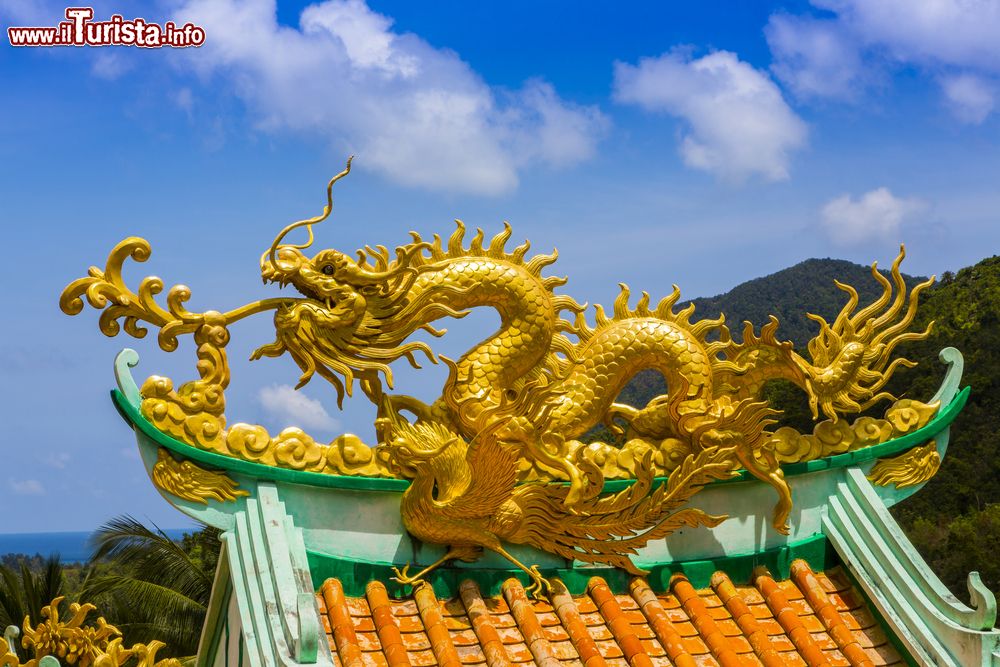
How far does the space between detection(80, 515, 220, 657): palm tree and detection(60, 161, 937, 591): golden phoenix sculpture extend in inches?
331

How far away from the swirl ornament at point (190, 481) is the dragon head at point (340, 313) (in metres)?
0.60

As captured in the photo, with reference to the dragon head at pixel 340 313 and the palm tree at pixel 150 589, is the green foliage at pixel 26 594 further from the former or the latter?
the dragon head at pixel 340 313

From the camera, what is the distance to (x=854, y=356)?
7027 mm

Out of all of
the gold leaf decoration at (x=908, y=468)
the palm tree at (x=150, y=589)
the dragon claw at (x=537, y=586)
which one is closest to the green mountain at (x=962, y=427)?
the palm tree at (x=150, y=589)

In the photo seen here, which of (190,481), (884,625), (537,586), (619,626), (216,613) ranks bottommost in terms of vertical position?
(884,625)

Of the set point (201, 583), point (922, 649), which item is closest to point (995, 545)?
point (201, 583)

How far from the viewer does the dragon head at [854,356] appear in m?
6.98

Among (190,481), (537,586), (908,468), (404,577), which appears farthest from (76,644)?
(908,468)

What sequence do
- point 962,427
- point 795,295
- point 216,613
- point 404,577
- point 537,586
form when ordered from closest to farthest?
point 404,577 < point 537,586 < point 216,613 < point 962,427 < point 795,295

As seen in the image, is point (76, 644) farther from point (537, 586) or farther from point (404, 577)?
point (537, 586)

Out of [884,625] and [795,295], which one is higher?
[795,295]

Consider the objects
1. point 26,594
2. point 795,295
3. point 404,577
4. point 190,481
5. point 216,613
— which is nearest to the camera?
point 190,481

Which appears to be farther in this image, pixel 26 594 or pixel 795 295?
pixel 795 295

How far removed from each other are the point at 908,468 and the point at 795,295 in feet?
95.3
